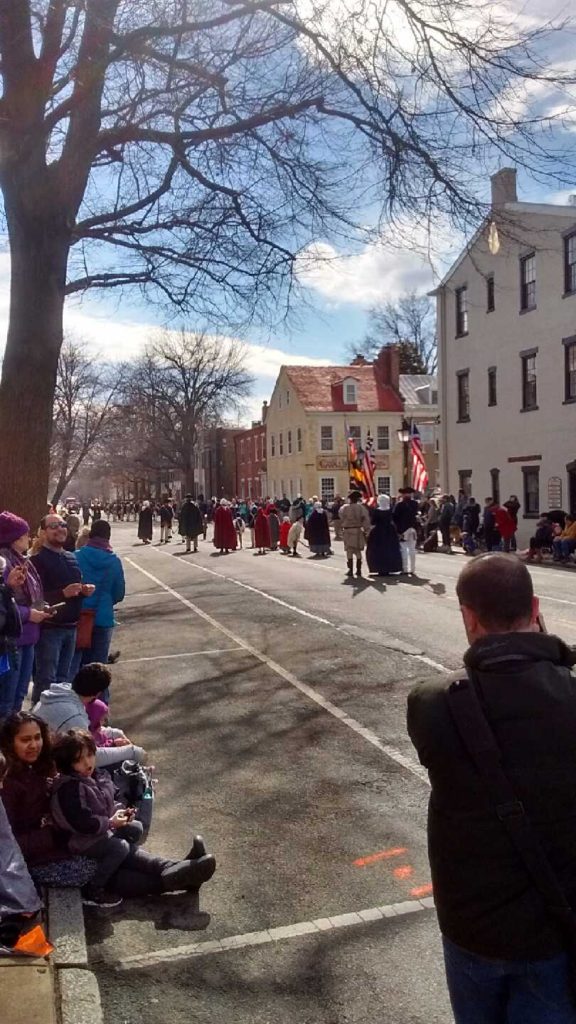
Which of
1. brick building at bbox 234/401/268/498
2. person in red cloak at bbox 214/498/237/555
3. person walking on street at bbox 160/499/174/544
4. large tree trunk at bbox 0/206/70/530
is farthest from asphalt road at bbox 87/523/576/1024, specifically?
brick building at bbox 234/401/268/498

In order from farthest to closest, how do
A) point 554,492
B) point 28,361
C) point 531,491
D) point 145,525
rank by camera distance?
point 145,525 < point 531,491 < point 554,492 < point 28,361

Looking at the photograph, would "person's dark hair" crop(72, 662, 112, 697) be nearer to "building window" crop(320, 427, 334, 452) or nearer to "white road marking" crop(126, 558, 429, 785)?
"white road marking" crop(126, 558, 429, 785)

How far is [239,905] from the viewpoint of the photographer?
419cm

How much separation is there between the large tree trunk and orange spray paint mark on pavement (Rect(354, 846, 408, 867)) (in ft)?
27.5

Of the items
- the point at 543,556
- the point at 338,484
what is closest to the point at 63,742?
the point at 543,556

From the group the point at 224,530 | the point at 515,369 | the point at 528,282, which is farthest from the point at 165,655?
the point at 528,282

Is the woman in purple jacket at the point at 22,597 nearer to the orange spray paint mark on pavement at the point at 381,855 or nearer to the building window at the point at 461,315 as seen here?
the orange spray paint mark on pavement at the point at 381,855

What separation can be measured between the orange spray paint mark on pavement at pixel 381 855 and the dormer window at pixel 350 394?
5148cm

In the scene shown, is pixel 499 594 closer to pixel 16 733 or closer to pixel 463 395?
pixel 16 733

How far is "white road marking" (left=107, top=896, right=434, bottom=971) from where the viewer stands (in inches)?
147

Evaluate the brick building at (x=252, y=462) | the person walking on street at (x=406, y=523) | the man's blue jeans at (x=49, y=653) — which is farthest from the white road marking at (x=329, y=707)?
the brick building at (x=252, y=462)

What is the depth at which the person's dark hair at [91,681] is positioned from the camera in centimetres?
555

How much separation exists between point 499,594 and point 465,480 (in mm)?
32860

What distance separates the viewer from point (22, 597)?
6.67 meters
